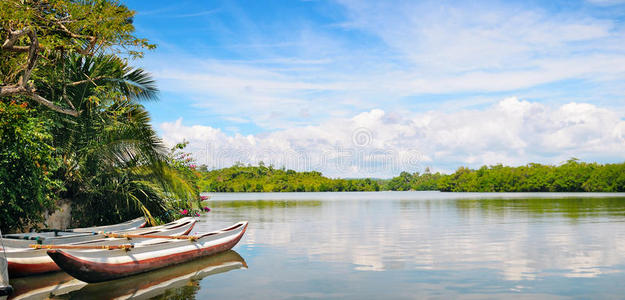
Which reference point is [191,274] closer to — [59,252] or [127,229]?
[59,252]

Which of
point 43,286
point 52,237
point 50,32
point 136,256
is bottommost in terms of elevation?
point 43,286

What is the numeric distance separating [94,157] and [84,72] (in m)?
2.86

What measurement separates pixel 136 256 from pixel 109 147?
5.95 m

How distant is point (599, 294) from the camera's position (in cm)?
842

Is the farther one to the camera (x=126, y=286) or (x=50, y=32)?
(x=50, y=32)

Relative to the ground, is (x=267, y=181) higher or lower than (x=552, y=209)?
higher

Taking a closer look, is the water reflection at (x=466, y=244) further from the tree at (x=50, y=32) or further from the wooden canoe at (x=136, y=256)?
the tree at (x=50, y=32)

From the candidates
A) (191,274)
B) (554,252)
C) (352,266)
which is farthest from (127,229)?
(554,252)

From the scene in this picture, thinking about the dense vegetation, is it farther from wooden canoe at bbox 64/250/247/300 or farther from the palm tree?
wooden canoe at bbox 64/250/247/300

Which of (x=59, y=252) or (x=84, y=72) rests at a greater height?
(x=84, y=72)

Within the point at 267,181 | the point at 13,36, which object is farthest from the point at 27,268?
the point at 267,181

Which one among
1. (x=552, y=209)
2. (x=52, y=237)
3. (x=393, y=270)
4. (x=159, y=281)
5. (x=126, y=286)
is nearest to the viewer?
(x=126, y=286)

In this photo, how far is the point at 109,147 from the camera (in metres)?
14.9

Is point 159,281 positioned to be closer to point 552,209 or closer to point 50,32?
point 50,32
